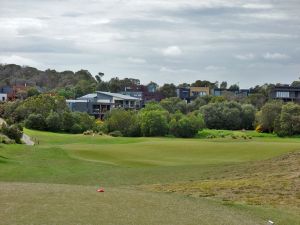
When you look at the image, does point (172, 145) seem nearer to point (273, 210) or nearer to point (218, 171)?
point (218, 171)

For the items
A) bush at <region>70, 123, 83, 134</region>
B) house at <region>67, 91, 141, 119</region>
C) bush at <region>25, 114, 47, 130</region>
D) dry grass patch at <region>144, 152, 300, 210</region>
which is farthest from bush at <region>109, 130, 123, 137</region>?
dry grass patch at <region>144, 152, 300, 210</region>

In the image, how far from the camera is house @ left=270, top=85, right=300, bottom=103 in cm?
18525

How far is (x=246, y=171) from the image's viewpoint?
41.3 m

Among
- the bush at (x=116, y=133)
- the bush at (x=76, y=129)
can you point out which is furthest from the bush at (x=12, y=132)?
the bush at (x=76, y=129)

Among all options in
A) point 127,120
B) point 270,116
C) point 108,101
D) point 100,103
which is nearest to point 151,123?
point 127,120

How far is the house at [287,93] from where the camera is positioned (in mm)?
185250

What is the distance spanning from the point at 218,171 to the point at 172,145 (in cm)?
2556

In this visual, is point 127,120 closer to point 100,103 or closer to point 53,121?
point 53,121

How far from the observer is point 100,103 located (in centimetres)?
16562

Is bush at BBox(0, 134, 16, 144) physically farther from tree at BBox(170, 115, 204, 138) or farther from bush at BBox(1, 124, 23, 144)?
tree at BBox(170, 115, 204, 138)

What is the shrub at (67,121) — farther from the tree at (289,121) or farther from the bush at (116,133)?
the tree at (289,121)

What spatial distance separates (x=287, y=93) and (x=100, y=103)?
211 ft

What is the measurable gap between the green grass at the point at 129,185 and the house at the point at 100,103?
95.2 m

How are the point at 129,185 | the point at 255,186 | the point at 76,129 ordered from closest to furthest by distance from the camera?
the point at 255,186, the point at 129,185, the point at 76,129
